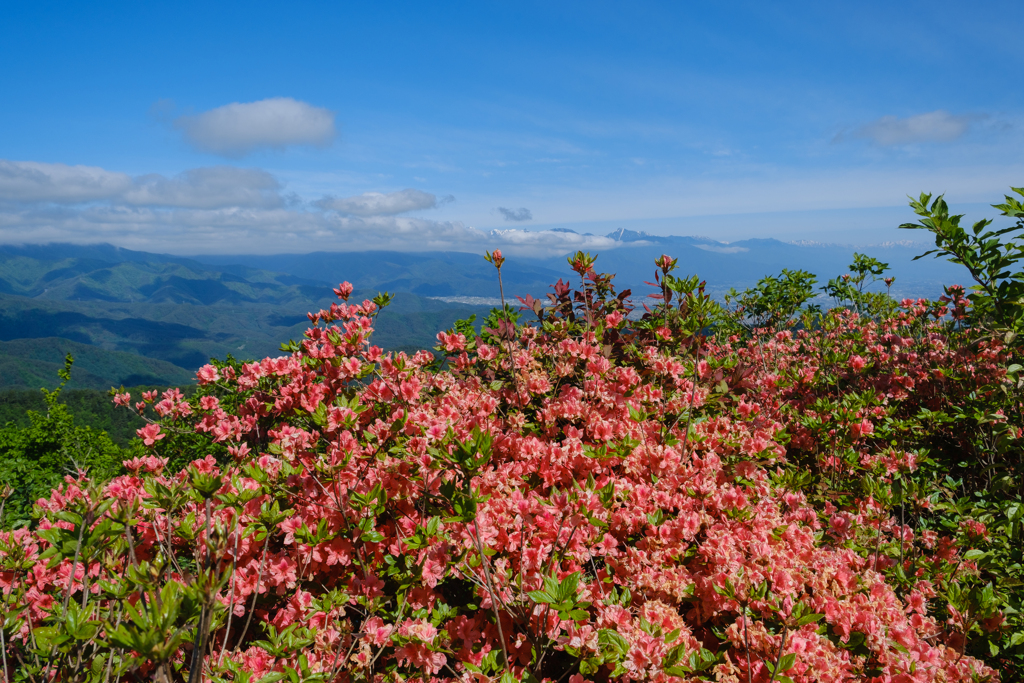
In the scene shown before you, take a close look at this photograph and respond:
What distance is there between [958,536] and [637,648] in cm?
202

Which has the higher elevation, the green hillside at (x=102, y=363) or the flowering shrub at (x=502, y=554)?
the flowering shrub at (x=502, y=554)

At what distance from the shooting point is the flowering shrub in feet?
5.23

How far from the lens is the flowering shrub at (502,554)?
5.23 ft

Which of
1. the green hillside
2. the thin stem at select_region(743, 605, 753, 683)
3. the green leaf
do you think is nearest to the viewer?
the thin stem at select_region(743, 605, 753, 683)

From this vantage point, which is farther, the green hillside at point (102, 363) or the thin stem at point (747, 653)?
the green hillside at point (102, 363)

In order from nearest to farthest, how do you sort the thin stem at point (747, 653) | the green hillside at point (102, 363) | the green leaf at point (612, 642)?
1. the thin stem at point (747, 653)
2. the green leaf at point (612, 642)
3. the green hillside at point (102, 363)

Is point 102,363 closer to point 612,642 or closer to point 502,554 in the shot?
point 502,554

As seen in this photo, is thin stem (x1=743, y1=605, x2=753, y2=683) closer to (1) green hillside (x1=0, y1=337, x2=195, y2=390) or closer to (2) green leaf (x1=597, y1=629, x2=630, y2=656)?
(2) green leaf (x1=597, y1=629, x2=630, y2=656)

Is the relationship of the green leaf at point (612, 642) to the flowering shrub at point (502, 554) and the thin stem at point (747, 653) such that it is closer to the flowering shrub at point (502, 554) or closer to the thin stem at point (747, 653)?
the flowering shrub at point (502, 554)

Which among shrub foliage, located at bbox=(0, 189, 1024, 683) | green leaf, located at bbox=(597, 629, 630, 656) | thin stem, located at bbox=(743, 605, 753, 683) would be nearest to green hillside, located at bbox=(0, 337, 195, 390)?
shrub foliage, located at bbox=(0, 189, 1024, 683)

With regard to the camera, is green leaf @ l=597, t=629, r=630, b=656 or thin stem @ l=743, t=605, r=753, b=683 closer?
thin stem @ l=743, t=605, r=753, b=683

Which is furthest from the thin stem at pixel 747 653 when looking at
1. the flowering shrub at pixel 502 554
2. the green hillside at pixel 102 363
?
the green hillside at pixel 102 363

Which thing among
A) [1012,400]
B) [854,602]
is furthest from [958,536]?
[854,602]

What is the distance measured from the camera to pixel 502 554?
2.11m
